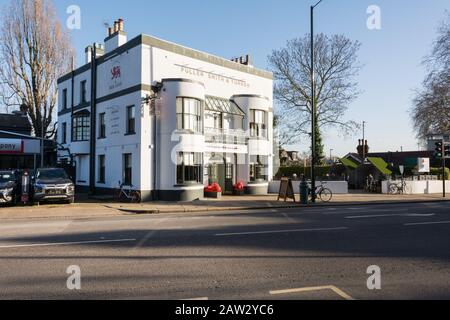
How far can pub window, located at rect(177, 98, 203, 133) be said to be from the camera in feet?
71.5

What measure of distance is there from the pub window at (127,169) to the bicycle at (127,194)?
0.33m

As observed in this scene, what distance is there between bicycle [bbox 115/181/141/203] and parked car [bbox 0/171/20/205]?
511 cm

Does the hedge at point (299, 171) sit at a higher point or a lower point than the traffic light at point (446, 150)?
lower

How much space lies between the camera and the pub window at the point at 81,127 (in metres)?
26.0

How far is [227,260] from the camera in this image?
7.03m

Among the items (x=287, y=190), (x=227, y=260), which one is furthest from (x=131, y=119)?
(x=227, y=260)

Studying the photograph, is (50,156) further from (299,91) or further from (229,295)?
(229,295)

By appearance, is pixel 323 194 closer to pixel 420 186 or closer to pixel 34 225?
pixel 420 186

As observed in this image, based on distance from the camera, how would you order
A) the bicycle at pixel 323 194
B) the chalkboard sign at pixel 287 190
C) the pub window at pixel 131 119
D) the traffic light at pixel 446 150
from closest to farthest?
the chalkboard sign at pixel 287 190 → the bicycle at pixel 323 194 → the pub window at pixel 131 119 → the traffic light at pixel 446 150

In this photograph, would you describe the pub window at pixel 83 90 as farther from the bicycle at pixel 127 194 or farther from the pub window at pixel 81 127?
the bicycle at pixel 127 194

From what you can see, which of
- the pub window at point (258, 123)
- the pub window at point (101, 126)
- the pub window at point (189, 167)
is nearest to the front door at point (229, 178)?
the pub window at point (258, 123)

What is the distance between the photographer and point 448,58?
93.5 feet
